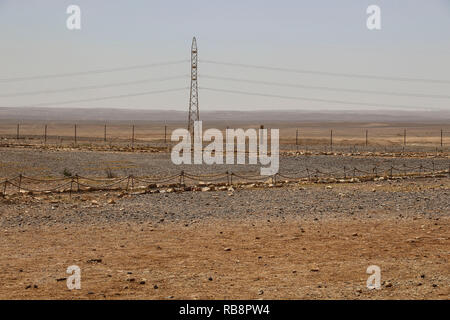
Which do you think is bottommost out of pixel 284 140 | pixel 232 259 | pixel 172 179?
pixel 232 259

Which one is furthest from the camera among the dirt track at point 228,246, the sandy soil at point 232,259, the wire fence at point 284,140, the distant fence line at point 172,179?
the wire fence at point 284,140

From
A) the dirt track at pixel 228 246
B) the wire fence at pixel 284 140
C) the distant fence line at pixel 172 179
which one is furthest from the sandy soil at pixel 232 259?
the wire fence at pixel 284 140

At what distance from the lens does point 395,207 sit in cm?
2397

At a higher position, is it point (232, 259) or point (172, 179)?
point (172, 179)

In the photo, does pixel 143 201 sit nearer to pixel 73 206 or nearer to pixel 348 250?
pixel 73 206

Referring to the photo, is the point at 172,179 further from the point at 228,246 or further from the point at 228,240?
the point at 228,246

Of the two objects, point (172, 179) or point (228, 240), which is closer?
point (228, 240)

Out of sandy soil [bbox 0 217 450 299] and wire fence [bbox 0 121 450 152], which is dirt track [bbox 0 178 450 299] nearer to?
sandy soil [bbox 0 217 450 299]

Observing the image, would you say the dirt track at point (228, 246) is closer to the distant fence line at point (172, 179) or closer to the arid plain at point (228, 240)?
A: the arid plain at point (228, 240)

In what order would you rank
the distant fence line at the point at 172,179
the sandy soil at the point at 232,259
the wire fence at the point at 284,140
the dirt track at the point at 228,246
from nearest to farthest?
the sandy soil at the point at 232,259 < the dirt track at the point at 228,246 < the distant fence line at the point at 172,179 < the wire fence at the point at 284,140

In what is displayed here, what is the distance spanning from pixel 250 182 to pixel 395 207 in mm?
11130

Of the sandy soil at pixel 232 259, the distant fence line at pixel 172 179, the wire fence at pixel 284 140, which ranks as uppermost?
the wire fence at pixel 284 140

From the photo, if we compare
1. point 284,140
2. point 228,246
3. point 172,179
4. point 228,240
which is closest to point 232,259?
point 228,246
